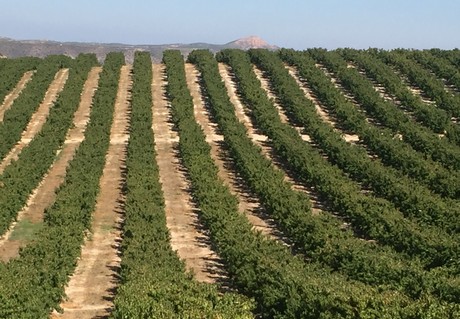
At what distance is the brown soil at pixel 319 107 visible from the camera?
50.2m

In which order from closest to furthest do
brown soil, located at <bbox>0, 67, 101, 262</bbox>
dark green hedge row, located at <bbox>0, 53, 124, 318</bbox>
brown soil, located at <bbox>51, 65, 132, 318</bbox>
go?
1. dark green hedge row, located at <bbox>0, 53, 124, 318</bbox>
2. brown soil, located at <bbox>51, 65, 132, 318</bbox>
3. brown soil, located at <bbox>0, 67, 101, 262</bbox>

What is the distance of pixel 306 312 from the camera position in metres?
18.1

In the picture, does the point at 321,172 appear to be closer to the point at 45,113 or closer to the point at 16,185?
the point at 16,185

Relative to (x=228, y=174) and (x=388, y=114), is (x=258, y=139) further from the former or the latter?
(x=388, y=114)

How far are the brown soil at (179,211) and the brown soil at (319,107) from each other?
13317mm

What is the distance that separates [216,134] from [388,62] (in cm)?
3254

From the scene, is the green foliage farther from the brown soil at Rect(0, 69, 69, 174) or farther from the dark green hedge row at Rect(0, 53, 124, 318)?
the brown soil at Rect(0, 69, 69, 174)

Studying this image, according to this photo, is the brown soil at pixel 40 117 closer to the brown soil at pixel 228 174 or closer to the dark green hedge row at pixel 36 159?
the dark green hedge row at pixel 36 159

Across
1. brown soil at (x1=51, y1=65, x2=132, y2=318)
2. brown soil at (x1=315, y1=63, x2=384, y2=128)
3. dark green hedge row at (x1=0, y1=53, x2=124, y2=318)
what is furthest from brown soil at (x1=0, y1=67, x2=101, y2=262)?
brown soil at (x1=315, y1=63, x2=384, y2=128)

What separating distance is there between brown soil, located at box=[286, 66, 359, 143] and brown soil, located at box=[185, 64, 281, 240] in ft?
32.1

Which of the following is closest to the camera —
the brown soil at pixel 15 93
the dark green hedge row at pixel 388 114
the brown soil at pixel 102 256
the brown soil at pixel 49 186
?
the brown soil at pixel 102 256

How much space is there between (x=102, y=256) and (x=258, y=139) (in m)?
22.6

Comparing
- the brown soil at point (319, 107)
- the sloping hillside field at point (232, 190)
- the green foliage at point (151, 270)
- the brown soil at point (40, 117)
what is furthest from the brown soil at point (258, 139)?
the brown soil at point (40, 117)

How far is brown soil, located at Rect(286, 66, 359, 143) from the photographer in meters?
50.2
